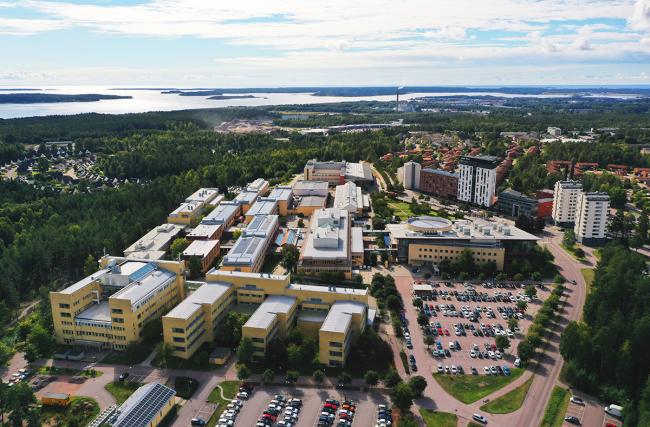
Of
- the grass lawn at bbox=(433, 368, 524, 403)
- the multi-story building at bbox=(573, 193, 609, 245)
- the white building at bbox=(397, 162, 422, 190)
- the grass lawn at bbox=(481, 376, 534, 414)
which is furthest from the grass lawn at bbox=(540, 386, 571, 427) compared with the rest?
the white building at bbox=(397, 162, 422, 190)

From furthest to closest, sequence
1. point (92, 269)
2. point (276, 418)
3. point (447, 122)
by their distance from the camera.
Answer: point (447, 122), point (92, 269), point (276, 418)

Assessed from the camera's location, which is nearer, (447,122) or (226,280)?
(226,280)

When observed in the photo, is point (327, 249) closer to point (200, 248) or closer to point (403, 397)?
point (200, 248)

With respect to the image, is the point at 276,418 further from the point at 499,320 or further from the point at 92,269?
the point at 92,269

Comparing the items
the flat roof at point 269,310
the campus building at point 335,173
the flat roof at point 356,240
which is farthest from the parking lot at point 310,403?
the campus building at point 335,173

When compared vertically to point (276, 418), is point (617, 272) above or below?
above

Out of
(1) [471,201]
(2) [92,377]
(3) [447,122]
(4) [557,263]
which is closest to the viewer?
(2) [92,377]

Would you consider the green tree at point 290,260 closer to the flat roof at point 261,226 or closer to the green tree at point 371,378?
the flat roof at point 261,226

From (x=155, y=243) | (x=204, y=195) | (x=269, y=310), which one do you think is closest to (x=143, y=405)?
(x=269, y=310)

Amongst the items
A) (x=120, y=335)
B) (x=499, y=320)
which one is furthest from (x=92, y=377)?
(x=499, y=320)
